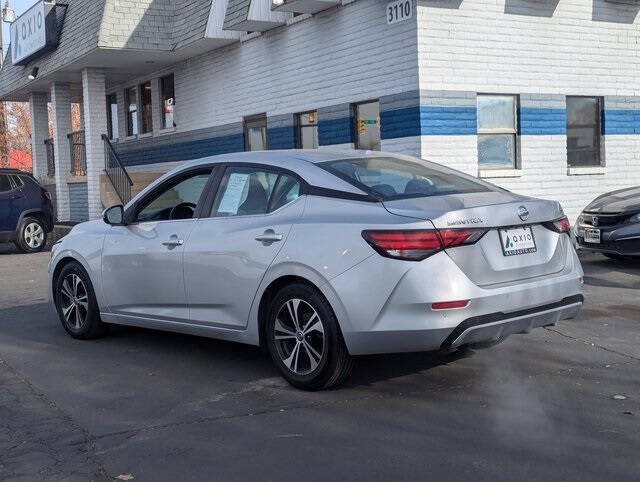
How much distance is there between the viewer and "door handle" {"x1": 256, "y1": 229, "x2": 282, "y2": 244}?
18.6ft

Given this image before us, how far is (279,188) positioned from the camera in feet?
19.5

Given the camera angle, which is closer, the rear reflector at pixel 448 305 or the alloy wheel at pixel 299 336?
the rear reflector at pixel 448 305

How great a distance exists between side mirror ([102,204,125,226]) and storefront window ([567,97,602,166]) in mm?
10104

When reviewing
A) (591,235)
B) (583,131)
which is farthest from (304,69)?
(591,235)

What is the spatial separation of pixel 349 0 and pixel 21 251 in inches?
353

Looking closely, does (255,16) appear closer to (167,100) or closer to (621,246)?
(167,100)

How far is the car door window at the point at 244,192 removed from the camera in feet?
19.8

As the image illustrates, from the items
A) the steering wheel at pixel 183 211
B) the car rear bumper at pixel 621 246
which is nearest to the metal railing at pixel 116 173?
the car rear bumper at pixel 621 246

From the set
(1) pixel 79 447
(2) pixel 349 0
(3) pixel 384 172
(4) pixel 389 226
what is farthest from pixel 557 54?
(1) pixel 79 447

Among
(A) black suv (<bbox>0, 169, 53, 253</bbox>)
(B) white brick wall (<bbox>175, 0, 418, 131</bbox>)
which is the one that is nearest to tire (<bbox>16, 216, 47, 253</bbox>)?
(A) black suv (<bbox>0, 169, 53, 253</bbox>)

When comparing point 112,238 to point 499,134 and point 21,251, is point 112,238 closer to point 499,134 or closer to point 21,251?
point 499,134

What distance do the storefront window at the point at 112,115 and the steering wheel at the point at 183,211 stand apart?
18.5 metres

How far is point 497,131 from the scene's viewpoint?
14.2 metres

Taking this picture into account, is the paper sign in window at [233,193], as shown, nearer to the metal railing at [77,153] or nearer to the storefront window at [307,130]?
the storefront window at [307,130]
